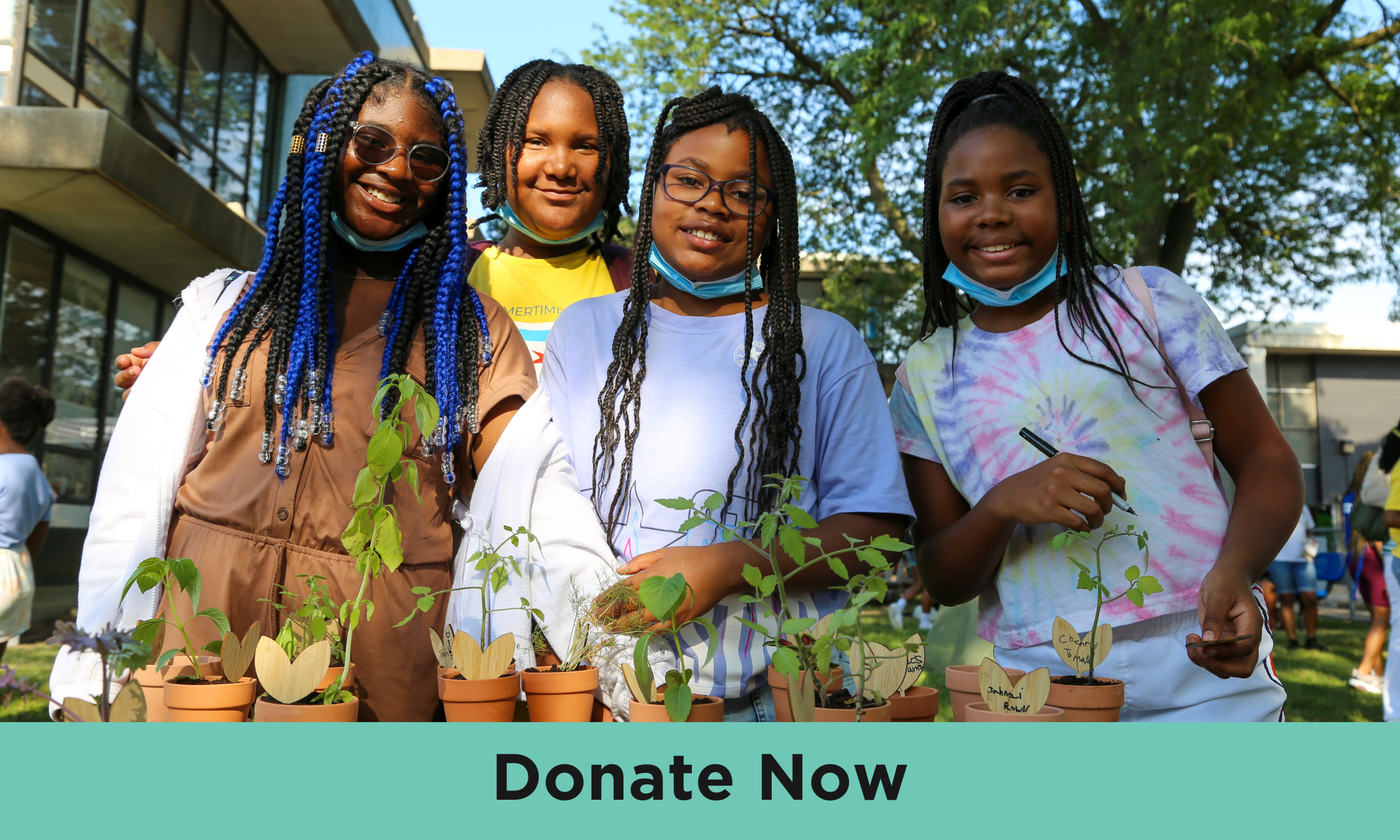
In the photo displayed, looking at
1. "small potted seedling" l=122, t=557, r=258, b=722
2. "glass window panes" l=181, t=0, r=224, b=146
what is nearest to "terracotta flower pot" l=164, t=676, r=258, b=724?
"small potted seedling" l=122, t=557, r=258, b=722

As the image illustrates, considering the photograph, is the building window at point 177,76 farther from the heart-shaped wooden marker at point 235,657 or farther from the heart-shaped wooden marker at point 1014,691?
the heart-shaped wooden marker at point 1014,691

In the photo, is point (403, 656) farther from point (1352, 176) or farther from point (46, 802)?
point (1352, 176)

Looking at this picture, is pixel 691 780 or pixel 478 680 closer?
pixel 691 780

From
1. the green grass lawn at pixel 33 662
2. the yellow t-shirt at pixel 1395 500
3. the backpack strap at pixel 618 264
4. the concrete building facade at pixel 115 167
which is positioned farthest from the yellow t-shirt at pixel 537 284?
the concrete building facade at pixel 115 167

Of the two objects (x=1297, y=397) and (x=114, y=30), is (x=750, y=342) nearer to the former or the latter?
(x=114, y=30)

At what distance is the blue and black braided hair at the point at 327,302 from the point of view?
5.83 feet

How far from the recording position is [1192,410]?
1789mm

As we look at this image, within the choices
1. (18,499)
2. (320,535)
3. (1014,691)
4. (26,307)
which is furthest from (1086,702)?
(26,307)

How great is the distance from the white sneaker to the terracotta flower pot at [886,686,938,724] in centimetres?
847

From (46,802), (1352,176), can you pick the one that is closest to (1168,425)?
(46,802)

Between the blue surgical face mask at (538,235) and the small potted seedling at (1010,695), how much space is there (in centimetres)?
149

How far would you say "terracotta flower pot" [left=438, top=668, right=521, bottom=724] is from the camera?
1.27m

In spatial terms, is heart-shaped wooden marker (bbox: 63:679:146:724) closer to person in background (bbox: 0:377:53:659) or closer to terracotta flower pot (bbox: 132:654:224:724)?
terracotta flower pot (bbox: 132:654:224:724)

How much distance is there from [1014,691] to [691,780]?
0.46 metres
